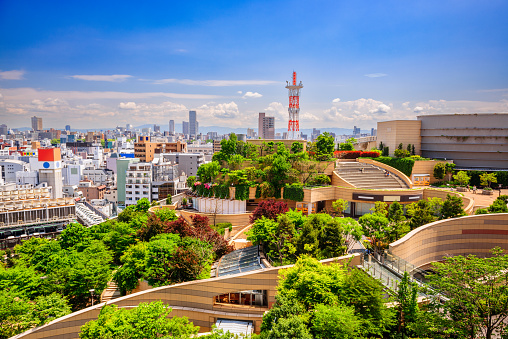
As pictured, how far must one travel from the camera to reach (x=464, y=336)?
12094mm

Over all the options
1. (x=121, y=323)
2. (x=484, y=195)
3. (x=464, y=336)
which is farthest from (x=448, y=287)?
(x=484, y=195)

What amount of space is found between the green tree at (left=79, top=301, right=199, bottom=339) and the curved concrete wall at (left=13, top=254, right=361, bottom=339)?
3.04 meters

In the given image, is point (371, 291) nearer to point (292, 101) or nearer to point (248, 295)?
point (248, 295)

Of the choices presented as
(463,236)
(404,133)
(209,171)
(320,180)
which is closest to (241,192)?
(209,171)

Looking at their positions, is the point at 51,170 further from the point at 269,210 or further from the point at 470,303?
the point at 470,303

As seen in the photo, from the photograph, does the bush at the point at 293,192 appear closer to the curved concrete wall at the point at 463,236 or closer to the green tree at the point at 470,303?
the curved concrete wall at the point at 463,236

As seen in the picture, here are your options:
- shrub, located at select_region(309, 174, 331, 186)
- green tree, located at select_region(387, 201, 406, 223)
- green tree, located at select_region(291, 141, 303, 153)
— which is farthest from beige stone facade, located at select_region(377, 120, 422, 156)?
green tree, located at select_region(387, 201, 406, 223)

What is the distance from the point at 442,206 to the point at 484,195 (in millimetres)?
13126

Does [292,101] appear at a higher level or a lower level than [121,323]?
higher

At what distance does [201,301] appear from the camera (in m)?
17.9

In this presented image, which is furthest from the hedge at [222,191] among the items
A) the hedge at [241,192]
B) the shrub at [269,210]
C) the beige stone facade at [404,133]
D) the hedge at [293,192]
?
the beige stone facade at [404,133]

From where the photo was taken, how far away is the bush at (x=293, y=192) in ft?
113

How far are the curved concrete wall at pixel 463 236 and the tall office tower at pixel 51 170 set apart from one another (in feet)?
271

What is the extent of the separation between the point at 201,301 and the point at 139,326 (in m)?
4.90
